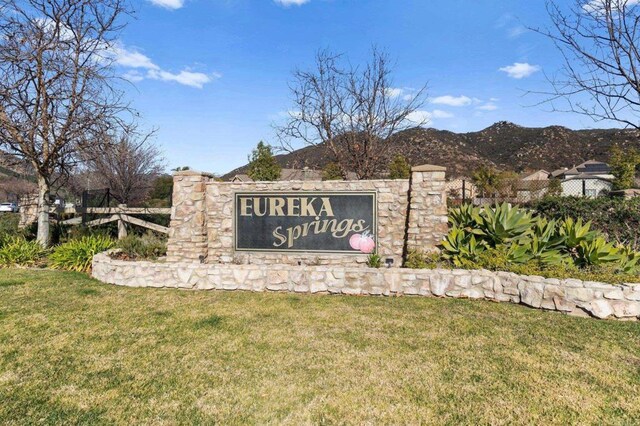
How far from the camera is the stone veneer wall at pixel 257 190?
7578mm

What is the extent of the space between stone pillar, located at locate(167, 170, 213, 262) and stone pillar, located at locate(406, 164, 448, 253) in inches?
196

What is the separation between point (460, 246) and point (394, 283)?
1.70 meters

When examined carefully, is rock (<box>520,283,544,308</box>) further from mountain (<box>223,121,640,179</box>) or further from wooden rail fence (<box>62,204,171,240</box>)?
mountain (<box>223,121,640,179</box>)

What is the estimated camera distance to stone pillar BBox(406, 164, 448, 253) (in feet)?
24.1

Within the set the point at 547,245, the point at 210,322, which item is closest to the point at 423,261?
the point at 547,245

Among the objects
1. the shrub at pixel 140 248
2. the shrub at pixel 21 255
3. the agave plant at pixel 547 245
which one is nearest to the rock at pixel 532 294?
the agave plant at pixel 547 245

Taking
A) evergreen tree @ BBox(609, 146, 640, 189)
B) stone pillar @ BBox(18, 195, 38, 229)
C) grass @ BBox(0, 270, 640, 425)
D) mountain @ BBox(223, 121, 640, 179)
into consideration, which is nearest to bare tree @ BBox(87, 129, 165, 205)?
stone pillar @ BBox(18, 195, 38, 229)

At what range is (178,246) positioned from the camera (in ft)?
27.2

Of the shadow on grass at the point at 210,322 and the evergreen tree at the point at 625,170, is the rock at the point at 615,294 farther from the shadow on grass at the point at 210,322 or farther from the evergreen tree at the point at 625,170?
the evergreen tree at the point at 625,170

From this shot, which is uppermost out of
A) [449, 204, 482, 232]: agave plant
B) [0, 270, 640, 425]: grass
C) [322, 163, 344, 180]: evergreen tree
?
[322, 163, 344, 180]: evergreen tree

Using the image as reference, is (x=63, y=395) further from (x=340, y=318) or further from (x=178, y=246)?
(x=178, y=246)

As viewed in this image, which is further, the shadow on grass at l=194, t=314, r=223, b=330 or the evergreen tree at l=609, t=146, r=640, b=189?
the evergreen tree at l=609, t=146, r=640, b=189

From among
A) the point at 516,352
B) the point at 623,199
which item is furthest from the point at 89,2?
the point at 623,199

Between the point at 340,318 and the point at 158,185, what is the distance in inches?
826
